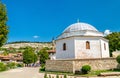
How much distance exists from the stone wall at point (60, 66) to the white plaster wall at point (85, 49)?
8.63 feet

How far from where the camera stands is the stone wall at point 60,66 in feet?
69.9

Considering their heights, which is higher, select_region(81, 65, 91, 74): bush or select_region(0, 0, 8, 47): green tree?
select_region(0, 0, 8, 47): green tree

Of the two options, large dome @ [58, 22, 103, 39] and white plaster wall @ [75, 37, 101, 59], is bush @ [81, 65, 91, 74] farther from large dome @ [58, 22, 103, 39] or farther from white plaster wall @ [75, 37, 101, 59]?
large dome @ [58, 22, 103, 39]

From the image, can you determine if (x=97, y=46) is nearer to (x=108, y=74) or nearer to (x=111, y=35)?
(x=108, y=74)

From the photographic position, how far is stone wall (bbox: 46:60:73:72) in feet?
69.9

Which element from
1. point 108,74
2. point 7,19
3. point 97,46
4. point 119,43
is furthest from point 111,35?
point 7,19

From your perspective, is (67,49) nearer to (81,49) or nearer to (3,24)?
(81,49)

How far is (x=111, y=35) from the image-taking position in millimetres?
41781

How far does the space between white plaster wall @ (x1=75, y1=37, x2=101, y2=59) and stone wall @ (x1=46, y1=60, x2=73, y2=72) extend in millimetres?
2630

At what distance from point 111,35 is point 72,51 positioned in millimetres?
20285

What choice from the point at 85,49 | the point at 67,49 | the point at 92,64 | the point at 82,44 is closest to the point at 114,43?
the point at 85,49

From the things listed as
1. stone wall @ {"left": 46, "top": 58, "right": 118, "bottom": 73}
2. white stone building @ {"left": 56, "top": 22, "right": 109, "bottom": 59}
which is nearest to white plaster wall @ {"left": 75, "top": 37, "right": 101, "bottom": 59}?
white stone building @ {"left": 56, "top": 22, "right": 109, "bottom": 59}

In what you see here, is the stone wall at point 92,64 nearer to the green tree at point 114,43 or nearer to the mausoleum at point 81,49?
the mausoleum at point 81,49

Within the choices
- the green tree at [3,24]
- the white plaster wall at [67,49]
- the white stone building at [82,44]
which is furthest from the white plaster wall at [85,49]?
the green tree at [3,24]
